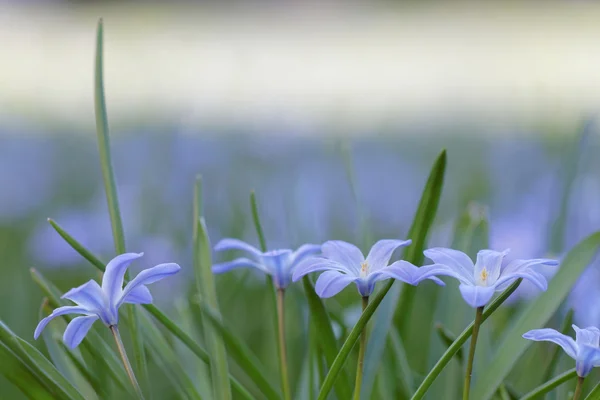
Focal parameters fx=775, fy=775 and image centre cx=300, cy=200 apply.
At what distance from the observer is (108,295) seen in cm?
52

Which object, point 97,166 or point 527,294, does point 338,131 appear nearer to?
point 97,166

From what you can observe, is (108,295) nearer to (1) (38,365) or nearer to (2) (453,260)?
(1) (38,365)

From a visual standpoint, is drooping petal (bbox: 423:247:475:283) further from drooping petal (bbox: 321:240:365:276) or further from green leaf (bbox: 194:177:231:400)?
green leaf (bbox: 194:177:231:400)

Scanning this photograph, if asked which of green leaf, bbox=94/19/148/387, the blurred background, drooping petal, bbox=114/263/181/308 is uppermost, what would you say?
green leaf, bbox=94/19/148/387

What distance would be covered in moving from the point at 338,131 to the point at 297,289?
2.15 meters

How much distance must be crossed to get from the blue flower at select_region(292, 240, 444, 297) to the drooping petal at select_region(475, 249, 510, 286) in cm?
4

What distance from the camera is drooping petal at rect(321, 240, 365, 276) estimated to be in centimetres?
55

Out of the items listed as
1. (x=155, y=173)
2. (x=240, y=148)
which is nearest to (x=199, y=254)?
(x=155, y=173)

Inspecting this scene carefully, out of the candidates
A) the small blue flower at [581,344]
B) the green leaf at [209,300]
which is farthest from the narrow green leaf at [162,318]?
the small blue flower at [581,344]

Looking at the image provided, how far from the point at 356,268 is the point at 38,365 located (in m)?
0.24

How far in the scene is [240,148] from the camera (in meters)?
2.72

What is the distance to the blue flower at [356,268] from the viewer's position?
0.49 m

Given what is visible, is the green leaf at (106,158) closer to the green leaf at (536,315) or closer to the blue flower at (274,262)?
the blue flower at (274,262)

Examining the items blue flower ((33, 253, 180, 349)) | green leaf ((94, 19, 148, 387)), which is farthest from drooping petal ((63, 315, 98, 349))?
green leaf ((94, 19, 148, 387))
